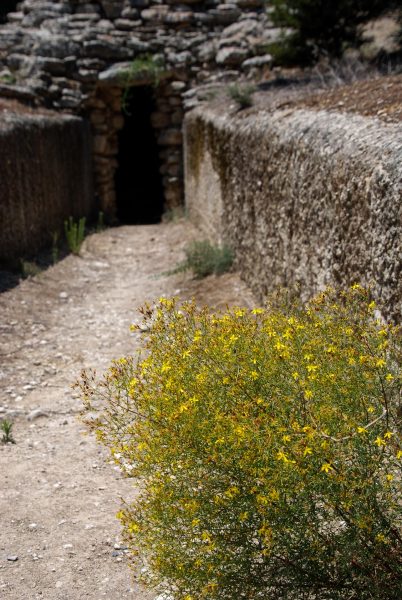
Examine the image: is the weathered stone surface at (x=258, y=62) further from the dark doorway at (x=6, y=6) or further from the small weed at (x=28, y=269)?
the dark doorway at (x=6, y=6)

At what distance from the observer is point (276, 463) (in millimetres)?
2287

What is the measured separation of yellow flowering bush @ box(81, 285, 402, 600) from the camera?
7.43ft

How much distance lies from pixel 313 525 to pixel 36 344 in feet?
14.5

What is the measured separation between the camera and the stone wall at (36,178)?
8.20 m

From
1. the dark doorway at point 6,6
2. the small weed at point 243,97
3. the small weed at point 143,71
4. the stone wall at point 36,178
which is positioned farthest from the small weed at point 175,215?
the dark doorway at point 6,6

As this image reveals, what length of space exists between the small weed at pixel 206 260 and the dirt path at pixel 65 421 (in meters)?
0.14

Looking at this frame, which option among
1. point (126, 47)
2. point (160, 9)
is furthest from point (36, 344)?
point (160, 9)

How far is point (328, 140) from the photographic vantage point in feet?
14.7

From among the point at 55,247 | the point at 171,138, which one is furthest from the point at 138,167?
the point at 55,247

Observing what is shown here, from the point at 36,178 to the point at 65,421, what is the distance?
16.3 ft

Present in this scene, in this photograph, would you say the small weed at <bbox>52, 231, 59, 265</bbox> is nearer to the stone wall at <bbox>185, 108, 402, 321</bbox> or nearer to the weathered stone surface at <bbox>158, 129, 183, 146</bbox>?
the stone wall at <bbox>185, 108, 402, 321</bbox>

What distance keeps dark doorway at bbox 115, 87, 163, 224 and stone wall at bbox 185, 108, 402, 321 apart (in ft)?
27.2

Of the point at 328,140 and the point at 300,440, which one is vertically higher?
the point at 328,140

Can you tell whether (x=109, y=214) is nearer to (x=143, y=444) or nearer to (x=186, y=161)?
(x=186, y=161)
